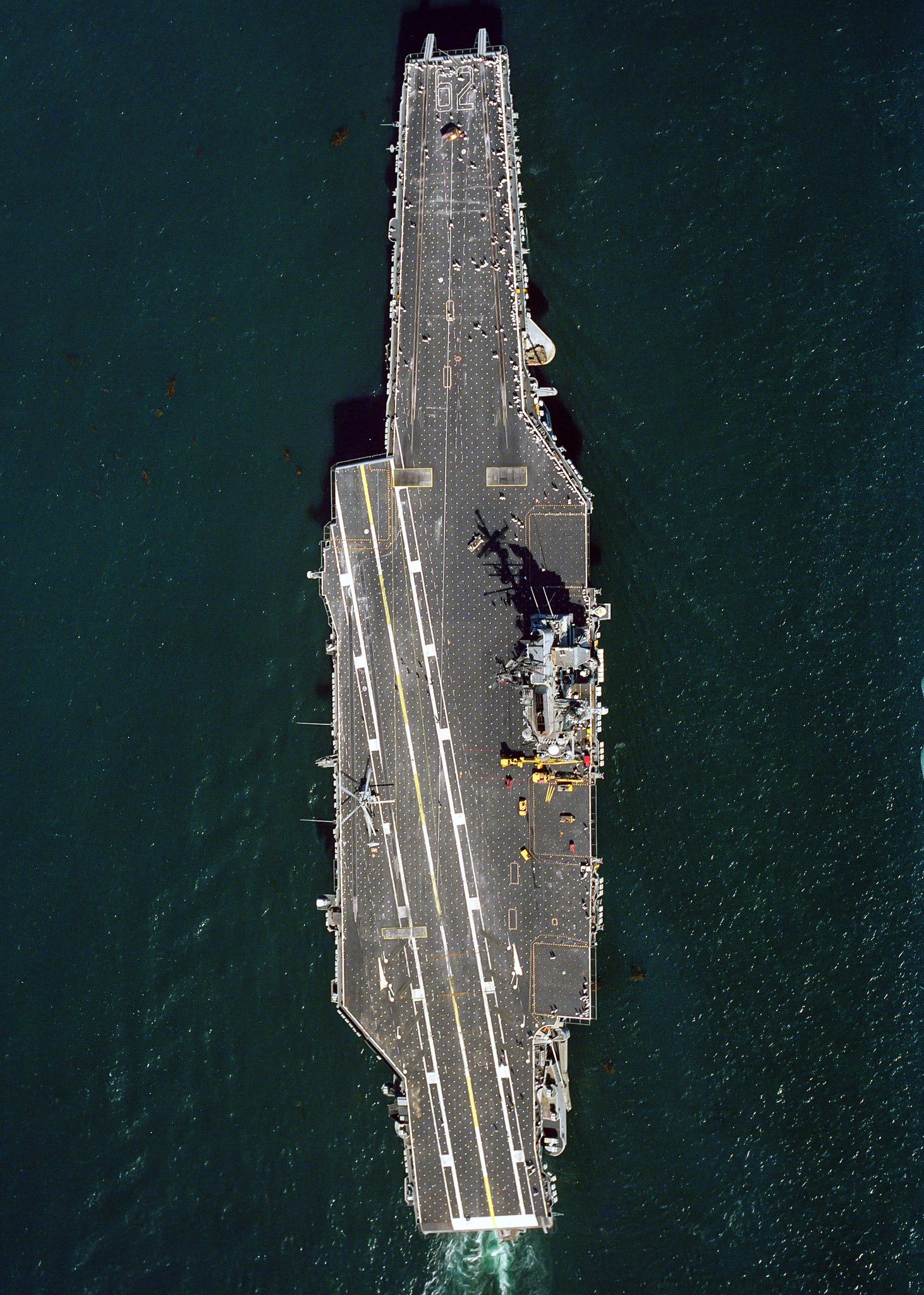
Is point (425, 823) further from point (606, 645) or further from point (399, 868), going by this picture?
point (606, 645)

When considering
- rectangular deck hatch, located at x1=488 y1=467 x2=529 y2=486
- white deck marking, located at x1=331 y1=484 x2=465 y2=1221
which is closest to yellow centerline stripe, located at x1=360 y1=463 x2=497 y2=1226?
white deck marking, located at x1=331 y1=484 x2=465 y2=1221

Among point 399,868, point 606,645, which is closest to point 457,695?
point 606,645

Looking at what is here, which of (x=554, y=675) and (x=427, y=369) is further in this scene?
(x=427, y=369)

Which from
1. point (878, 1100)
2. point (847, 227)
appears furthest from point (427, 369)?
point (878, 1100)

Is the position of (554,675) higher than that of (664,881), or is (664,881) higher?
(554,675)

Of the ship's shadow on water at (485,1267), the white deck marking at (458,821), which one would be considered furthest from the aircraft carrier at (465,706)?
the ship's shadow on water at (485,1267)

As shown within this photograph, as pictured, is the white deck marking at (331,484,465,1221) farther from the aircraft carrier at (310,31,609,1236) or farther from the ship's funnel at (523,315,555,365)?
the ship's funnel at (523,315,555,365)

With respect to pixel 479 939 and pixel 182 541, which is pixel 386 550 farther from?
pixel 479 939
